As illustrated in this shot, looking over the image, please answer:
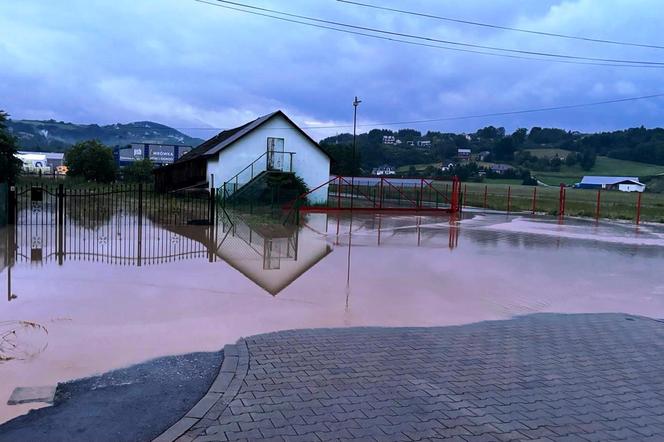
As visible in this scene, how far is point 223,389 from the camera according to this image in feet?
16.9

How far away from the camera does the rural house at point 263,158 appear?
1483 inches

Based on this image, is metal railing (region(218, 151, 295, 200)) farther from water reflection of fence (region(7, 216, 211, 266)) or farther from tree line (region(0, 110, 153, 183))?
tree line (region(0, 110, 153, 183))

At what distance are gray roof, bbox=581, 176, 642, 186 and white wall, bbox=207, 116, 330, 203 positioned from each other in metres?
69.3

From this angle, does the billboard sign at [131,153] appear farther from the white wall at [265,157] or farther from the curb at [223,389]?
the curb at [223,389]

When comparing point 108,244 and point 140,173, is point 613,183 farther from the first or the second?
point 108,244

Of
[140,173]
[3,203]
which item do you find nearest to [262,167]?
[3,203]

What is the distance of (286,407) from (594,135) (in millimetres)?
128298

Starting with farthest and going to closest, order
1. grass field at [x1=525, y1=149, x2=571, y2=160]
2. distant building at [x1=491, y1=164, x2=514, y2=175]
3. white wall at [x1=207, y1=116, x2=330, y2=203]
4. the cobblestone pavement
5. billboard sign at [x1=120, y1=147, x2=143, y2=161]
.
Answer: grass field at [x1=525, y1=149, x2=571, y2=160] → billboard sign at [x1=120, y1=147, x2=143, y2=161] → distant building at [x1=491, y1=164, x2=514, y2=175] → white wall at [x1=207, y1=116, x2=330, y2=203] → the cobblestone pavement

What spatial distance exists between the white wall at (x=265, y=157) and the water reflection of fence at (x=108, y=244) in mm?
18455

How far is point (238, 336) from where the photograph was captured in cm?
696

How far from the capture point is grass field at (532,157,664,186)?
335 ft

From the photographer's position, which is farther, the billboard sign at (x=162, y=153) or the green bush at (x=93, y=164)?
the billboard sign at (x=162, y=153)

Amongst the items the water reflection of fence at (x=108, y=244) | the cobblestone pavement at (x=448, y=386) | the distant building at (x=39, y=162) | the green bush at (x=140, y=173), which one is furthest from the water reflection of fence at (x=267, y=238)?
the distant building at (x=39, y=162)

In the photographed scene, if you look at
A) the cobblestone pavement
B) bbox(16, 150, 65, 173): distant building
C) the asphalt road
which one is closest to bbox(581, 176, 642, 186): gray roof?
bbox(16, 150, 65, 173): distant building
